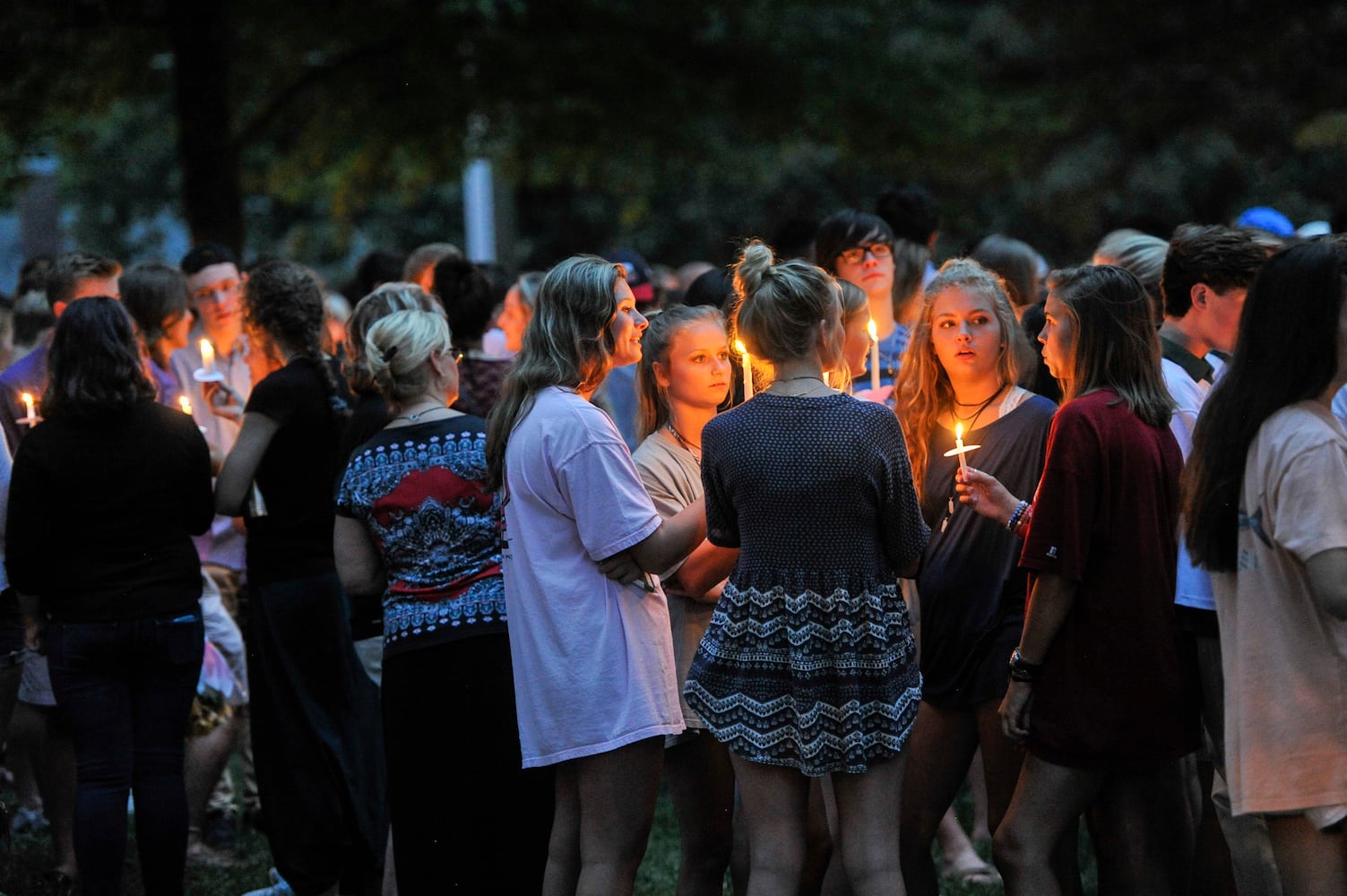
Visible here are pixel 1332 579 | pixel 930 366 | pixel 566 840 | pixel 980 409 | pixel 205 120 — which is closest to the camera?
pixel 1332 579

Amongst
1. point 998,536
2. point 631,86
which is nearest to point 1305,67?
point 631,86

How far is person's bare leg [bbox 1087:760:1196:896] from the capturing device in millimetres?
4227

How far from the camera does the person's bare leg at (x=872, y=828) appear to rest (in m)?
3.95

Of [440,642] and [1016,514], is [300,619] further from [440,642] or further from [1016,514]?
[1016,514]

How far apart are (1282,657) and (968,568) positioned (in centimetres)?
117

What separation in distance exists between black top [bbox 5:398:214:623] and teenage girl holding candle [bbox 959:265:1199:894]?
2800mm

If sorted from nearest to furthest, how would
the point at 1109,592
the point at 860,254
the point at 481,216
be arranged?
the point at 1109,592 < the point at 860,254 < the point at 481,216

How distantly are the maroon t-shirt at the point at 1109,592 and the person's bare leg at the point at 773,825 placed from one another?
70 centimetres

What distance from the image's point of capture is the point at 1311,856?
3.60m

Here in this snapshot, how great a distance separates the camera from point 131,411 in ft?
17.4

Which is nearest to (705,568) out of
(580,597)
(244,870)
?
(580,597)

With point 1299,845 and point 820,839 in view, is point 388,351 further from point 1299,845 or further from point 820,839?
point 1299,845

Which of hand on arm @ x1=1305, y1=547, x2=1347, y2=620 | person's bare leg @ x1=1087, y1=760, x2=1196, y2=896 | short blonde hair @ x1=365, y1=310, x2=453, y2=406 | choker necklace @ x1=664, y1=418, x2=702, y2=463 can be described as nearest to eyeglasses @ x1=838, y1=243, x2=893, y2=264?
choker necklace @ x1=664, y1=418, x2=702, y2=463

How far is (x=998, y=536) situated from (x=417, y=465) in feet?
5.83
